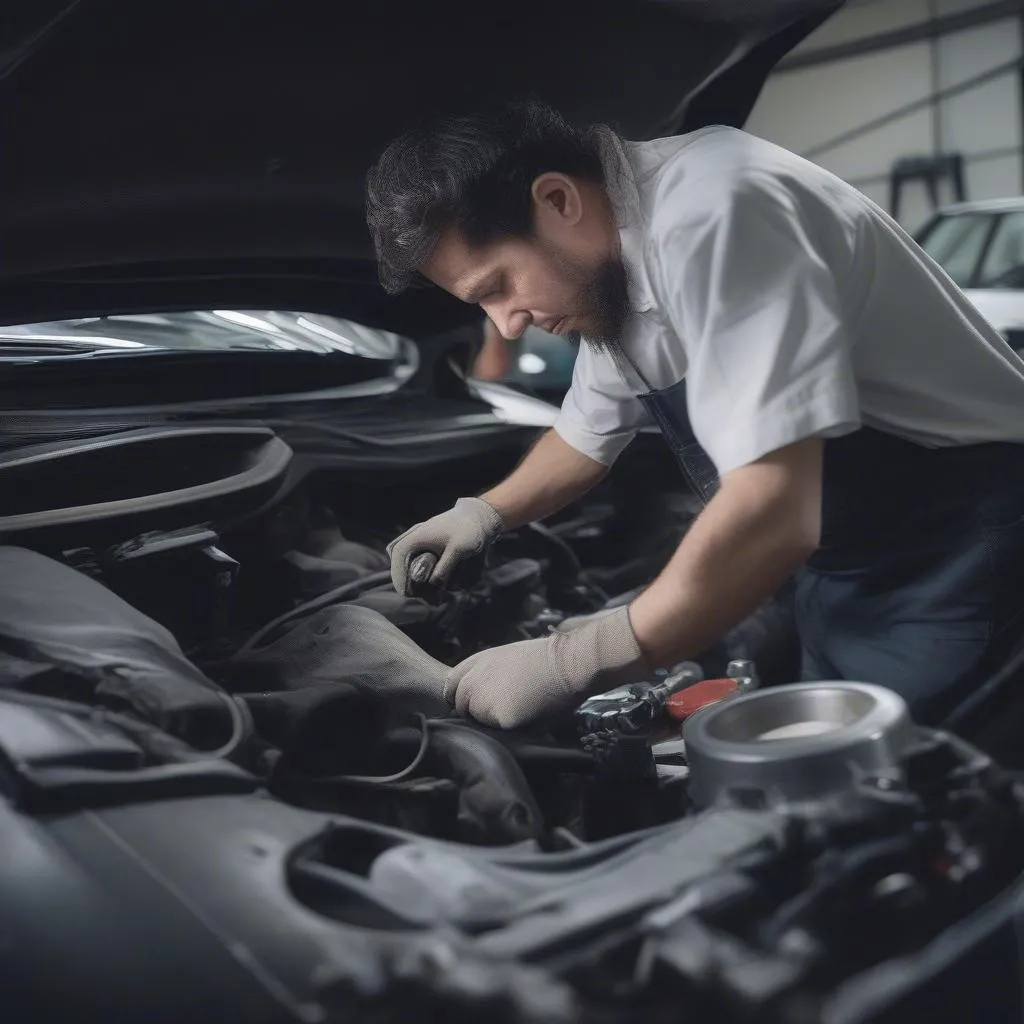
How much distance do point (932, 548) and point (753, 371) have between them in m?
0.31

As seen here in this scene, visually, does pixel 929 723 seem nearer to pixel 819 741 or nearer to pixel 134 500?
pixel 819 741

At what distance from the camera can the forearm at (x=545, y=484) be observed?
1179 mm

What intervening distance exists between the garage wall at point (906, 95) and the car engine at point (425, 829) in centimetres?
65

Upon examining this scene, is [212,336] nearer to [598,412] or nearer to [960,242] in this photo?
[598,412]

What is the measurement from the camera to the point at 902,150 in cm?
386

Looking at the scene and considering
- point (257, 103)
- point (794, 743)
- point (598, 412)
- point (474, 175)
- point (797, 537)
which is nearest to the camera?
point (794, 743)

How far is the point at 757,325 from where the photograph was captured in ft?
2.59

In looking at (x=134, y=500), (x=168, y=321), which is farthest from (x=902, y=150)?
(x=134, y=500)

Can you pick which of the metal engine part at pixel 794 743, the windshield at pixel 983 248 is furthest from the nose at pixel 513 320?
the windshield at pixel 983 248

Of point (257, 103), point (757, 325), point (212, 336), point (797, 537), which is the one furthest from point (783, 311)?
point (212, 336)

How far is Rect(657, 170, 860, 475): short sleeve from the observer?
780 mm

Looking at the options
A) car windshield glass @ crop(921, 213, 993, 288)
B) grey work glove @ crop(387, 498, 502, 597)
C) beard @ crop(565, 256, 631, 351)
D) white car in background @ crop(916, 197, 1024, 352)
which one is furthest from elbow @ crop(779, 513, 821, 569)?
car windshield glass @ crop(921, 213, 993, 288)

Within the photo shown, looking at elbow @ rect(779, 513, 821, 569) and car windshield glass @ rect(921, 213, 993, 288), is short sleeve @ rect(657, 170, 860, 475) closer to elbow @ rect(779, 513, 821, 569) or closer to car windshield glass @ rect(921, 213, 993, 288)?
elbow @ rect(779, 513, 821, 569)

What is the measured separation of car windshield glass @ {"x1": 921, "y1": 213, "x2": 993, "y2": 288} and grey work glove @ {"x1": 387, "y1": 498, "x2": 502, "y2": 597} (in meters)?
2.46
